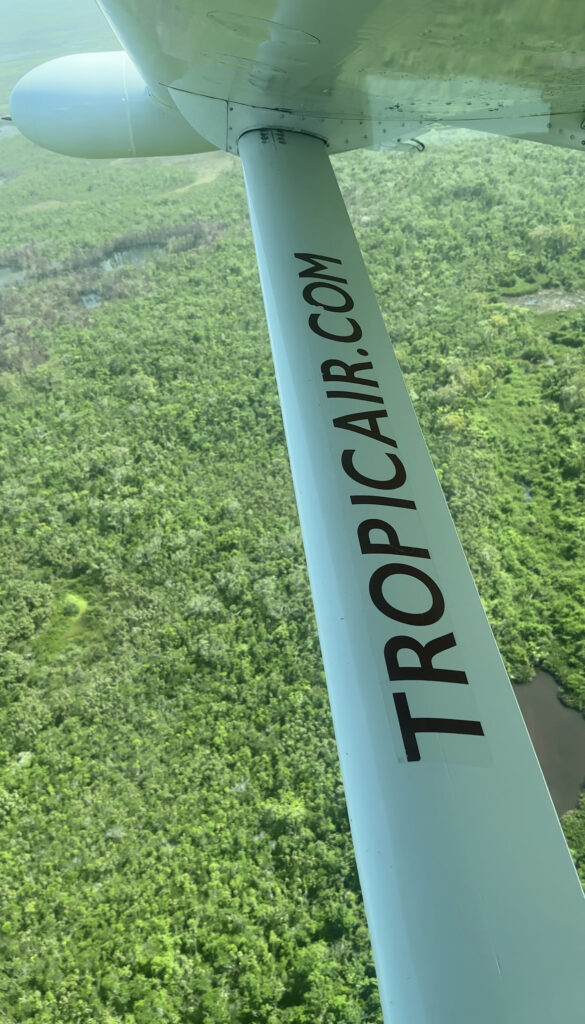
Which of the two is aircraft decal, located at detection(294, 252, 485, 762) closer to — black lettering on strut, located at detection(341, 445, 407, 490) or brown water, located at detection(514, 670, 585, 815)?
black lettering on strut, located at detection(341, 445, 407, 490)

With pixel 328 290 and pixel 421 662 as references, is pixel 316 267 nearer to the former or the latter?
pixel 328 290

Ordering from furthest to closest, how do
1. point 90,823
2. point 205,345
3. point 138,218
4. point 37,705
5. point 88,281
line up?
point 138,218 < point 88,281 < point 205,345 < point 37,705 < point 90,823

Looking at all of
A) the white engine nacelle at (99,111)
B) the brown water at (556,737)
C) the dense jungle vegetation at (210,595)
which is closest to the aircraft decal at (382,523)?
the white engine nacelle at (99,111)

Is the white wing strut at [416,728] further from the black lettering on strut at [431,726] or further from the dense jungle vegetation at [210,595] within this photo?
the dense jungle vegetation at [210,595]

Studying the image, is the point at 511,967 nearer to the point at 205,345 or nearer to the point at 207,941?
the point at 207,941

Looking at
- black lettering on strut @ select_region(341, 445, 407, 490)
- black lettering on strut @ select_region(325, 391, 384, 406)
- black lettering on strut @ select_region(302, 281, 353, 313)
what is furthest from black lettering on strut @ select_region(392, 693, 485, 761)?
black lettering on strut @ select_region(302, 281, 353, 313)

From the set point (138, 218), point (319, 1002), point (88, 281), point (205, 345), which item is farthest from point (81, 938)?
point (138, 218)
